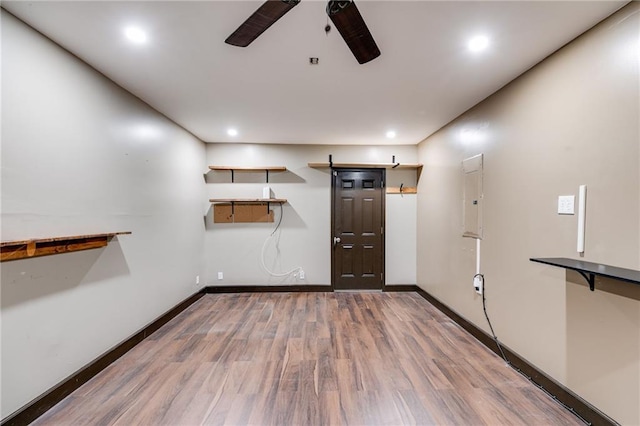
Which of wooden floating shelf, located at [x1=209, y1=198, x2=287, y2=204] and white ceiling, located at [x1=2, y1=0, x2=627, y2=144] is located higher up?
white ceiling, located at [x1=2, y1=0, x2=627, y2=144]

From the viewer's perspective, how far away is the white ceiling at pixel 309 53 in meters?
1.53

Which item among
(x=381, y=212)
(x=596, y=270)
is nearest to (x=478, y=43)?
(x=596, y=270)

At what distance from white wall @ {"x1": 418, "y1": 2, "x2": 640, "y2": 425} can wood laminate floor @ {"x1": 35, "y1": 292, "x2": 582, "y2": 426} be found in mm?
385

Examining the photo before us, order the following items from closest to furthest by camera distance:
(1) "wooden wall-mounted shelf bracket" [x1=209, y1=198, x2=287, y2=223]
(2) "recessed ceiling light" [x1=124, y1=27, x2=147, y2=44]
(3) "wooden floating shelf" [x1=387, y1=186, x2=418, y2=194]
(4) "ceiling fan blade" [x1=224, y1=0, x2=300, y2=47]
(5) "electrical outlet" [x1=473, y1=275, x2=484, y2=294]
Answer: (4) "ceiling fan blade" [x1=224, y1=0, x2=300, y2=47], (2) "recessed ceiling light" [x1=124, y1=27, x2=147, y2=44], (5) "electrical outlet" [x1=473, y1=275, x2=484, y2=294], (1) "wooden wall-mounted shelf bracket" [x1=209, y1=198, x2=287, y2=223], (3) "wooden floating shelf" [x1=387, y1=186, x2=418, y2=194]

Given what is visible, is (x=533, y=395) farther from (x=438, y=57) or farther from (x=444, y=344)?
(x=438, y=57)

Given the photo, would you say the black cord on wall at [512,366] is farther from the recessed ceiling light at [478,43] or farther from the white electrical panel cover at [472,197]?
the recessed ceiling light at [478,43]

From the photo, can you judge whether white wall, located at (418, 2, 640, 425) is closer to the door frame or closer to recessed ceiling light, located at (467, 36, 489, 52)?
recessed ceiling light, located at (467, 36, 489, 52)

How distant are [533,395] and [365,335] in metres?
1.43

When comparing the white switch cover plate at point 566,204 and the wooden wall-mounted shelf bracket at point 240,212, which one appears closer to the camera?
the white switch cover plate at point 566,204

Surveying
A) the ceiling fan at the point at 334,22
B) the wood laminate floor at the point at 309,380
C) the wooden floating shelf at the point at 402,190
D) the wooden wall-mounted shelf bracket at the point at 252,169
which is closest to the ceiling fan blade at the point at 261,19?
the ceiling fan at the point at 334,22

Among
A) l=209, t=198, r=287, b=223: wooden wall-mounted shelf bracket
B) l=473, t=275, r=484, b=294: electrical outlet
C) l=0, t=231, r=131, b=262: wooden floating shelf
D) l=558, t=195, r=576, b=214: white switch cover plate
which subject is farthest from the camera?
l=209, t=198, r=287, b=223: wooden wall-mounted shelf bracket

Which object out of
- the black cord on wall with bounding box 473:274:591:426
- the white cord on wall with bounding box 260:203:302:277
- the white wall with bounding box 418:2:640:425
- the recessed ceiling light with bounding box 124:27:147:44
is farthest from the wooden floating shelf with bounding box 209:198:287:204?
the black cord on wall with bounding box 473:274:591:426

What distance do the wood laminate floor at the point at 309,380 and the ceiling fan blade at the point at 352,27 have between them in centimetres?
231

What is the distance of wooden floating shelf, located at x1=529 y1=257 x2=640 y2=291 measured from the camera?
4.20 feet
